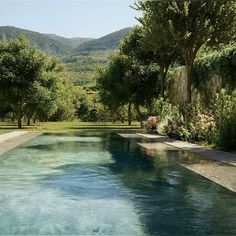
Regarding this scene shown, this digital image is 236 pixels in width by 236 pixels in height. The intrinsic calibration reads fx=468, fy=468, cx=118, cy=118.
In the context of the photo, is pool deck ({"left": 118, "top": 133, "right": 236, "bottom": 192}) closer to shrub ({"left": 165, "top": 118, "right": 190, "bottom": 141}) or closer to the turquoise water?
the turquoise water

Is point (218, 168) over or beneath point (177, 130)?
beneath

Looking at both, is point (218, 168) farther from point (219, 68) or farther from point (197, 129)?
point (219, 68)

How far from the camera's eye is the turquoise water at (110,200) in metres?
6.40

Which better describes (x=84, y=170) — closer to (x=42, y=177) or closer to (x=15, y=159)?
(x=42, y=177)

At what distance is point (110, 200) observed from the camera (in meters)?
8.30

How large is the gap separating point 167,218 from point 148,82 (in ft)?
120

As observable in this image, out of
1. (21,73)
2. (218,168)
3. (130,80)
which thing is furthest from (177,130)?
(21,73)

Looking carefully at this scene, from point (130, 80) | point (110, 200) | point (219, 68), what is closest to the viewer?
point (110, 200)

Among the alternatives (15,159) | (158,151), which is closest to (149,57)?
(158,151)

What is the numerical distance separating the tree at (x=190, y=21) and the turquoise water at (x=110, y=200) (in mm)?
11322

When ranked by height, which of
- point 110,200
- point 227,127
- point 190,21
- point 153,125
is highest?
point 190,21

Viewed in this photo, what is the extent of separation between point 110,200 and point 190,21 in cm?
1699

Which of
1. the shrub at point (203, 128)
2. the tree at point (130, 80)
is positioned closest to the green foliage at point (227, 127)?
the shrub at point (203, 128)

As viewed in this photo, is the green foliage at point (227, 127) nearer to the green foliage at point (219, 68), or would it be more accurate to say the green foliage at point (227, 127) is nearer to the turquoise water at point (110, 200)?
the turquoise water at point (110, 200)
